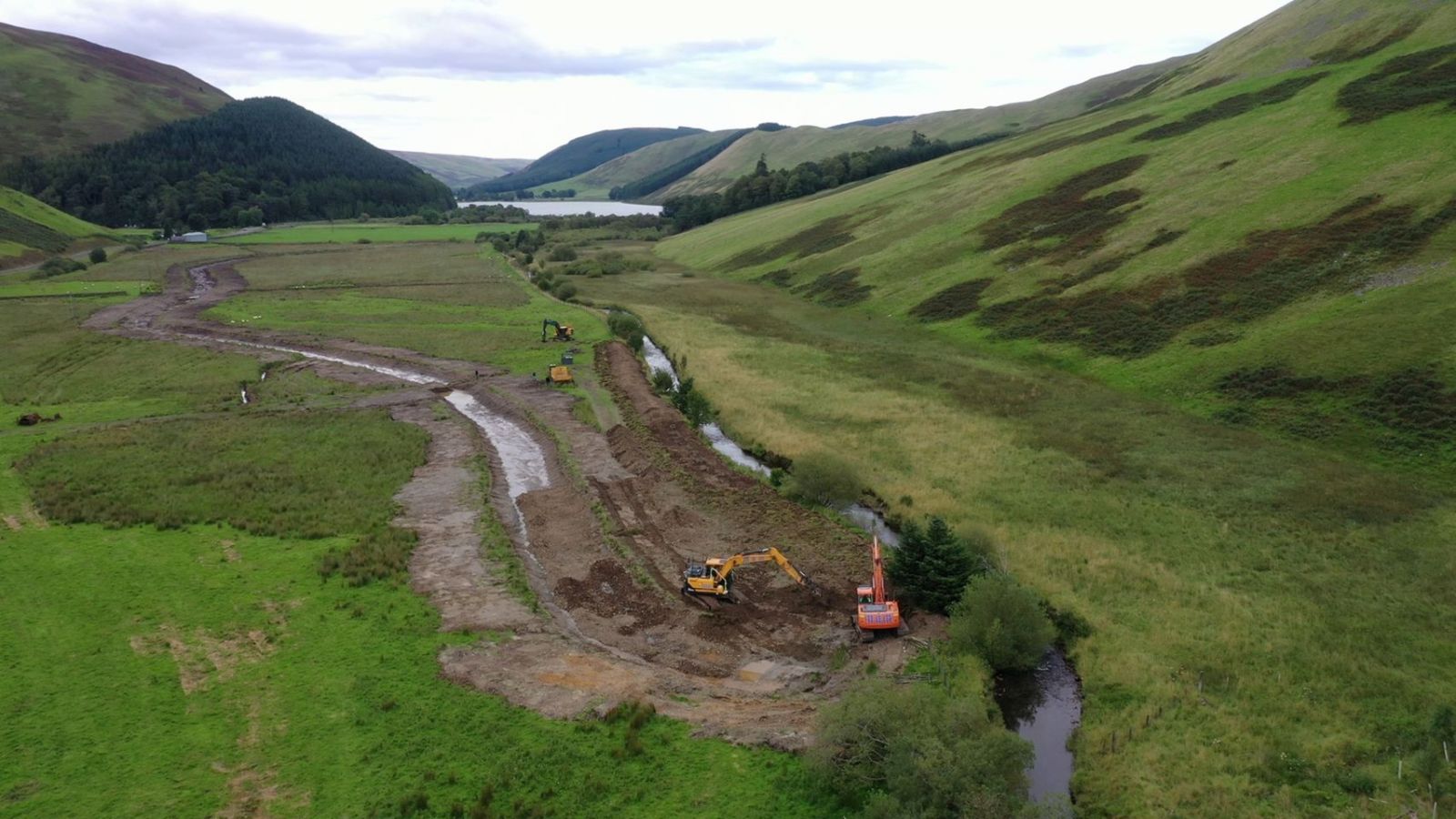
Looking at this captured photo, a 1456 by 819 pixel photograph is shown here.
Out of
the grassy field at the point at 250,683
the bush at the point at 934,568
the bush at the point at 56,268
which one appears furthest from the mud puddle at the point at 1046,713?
the bush at the point at 56,268

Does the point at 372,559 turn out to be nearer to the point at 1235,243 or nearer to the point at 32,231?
the point at 1235,243

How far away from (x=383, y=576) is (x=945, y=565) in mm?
22750

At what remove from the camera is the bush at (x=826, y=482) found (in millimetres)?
40250

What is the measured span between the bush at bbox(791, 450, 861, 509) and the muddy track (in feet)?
5.06

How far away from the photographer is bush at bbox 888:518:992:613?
99.6 feet

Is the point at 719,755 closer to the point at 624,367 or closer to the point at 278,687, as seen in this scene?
the point at 278,687

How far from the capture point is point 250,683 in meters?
25.7

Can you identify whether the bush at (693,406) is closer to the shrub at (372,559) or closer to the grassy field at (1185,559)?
the grassy field at (1185,559)

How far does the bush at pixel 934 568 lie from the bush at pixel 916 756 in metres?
8.03

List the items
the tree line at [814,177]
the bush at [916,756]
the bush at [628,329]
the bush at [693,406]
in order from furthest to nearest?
the tree line at [814,177] → the bush at [628,329] → the bush at [693,406] → the bush at [916,756]

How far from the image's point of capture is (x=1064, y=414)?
169 feet

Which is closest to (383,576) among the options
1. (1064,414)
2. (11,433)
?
(11,433)

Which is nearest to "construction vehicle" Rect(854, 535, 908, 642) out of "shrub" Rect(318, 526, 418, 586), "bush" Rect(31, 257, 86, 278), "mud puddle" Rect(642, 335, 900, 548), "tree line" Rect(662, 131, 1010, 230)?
"mud puddle" Rect(642, 335, 900, 548)

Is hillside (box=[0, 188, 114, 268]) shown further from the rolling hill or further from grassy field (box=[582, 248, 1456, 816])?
grassy field (box=[582, 248, 1456, 816])
